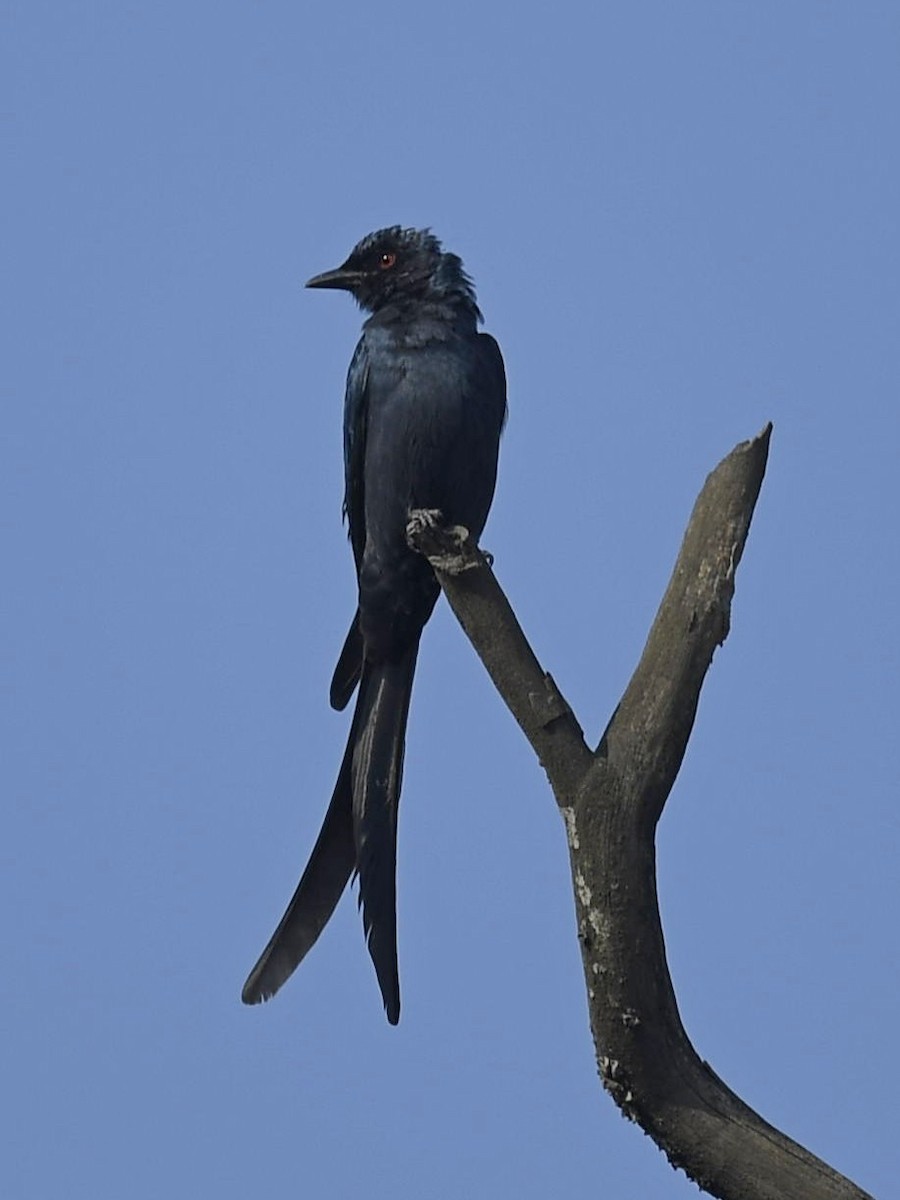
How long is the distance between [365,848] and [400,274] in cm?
224

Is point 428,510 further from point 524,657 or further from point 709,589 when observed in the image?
point 709,589

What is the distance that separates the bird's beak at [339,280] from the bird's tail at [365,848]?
1498 mm

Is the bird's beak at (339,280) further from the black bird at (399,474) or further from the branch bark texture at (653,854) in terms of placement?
the branch bark texture at (653,854)

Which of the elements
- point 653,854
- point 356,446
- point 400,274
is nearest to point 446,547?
point 653,854

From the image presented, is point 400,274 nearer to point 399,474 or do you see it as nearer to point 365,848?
point 399,474

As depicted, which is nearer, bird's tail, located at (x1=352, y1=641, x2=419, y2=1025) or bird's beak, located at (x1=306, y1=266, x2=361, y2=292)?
bird's tail, located at (x1=352, y1=641, x2=419, y2=1025)

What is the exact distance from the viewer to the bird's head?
245 inches

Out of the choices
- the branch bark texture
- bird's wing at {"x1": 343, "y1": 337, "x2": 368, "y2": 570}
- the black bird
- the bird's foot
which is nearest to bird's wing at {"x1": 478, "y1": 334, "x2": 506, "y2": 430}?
the black bird

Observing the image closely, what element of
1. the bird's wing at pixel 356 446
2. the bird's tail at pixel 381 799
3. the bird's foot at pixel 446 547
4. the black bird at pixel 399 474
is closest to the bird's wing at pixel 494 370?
the black bird at pixel 399 474

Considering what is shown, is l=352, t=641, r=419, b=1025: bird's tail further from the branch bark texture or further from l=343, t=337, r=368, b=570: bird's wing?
the branch bark texture

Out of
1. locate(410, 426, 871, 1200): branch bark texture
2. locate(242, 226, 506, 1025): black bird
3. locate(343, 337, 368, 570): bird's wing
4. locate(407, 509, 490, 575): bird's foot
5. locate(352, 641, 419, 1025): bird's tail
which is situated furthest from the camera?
locate(343, 337, 368, 570): bird's wing

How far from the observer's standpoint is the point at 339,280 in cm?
653

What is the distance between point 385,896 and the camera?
5.22 metres

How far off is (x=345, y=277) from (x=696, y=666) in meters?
3.09
